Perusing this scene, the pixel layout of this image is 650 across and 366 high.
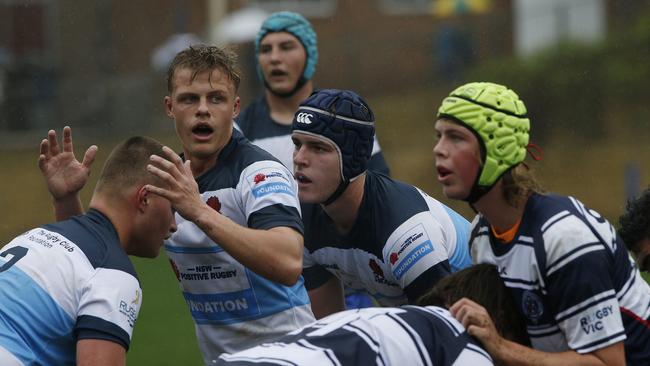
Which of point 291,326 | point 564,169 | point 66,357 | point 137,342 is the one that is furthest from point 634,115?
point 66,357

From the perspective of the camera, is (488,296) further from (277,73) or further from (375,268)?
(277,73)

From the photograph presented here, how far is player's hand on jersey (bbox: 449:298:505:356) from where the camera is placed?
393 cm

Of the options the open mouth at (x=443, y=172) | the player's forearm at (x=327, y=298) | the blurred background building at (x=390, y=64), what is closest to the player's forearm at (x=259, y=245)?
the open mouth at (x=443, y=172)

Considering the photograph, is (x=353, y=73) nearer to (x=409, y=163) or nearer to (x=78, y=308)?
(x=409, y=163)

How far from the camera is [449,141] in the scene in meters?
4.40

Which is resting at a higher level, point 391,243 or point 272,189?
point 272,189

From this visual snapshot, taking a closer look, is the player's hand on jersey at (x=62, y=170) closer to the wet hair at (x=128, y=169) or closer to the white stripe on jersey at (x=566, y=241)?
the wet hair at (x=128, y=169)

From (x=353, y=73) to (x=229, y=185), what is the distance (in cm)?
1602

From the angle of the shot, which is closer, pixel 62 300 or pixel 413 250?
pixel 62 300

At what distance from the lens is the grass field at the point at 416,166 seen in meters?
16.1

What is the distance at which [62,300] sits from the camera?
4.30 m

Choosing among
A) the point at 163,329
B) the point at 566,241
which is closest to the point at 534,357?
the point at 566,241

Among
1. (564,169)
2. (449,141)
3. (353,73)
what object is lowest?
(564,169)

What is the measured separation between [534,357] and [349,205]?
1624 mm
